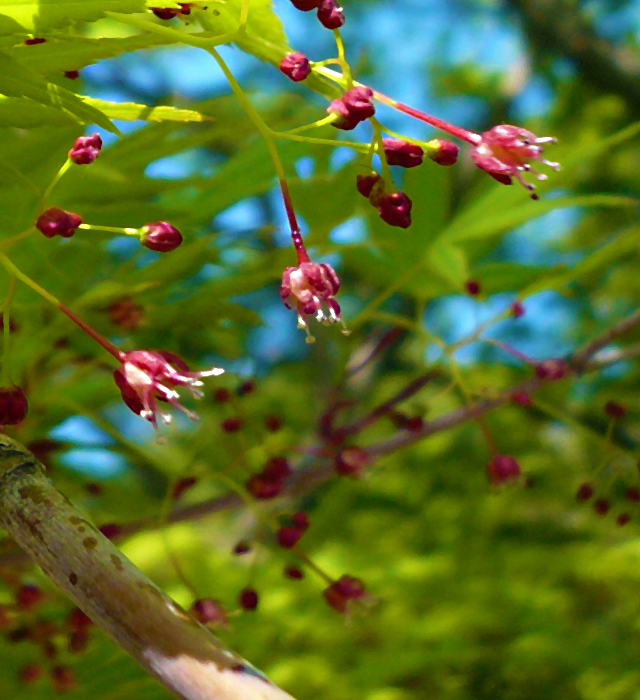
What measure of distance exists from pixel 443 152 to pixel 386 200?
4cm

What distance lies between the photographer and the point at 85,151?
503mm

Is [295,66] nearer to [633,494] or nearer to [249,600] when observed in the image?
[249,600]

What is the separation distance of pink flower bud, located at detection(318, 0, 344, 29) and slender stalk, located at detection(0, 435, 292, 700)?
0.97 ft

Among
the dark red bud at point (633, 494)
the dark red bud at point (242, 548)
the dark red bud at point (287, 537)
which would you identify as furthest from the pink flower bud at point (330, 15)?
the dark red bud at point (633, 494)

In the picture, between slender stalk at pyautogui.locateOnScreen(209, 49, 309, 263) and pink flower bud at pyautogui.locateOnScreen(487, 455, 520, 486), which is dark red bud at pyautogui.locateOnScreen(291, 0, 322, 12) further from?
pink flower bud at pyautogui.locateOnScreen(487, 455, 520, 486)

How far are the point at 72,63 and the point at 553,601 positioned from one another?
0.95 metres

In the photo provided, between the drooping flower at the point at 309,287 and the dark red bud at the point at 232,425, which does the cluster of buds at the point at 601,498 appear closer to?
the dark red bud at the point at 232,425

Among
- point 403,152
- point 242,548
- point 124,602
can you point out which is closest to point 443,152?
point 403,152

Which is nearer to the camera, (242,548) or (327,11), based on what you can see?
(327,11)

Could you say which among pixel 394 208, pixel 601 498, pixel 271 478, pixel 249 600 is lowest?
pixel 249 600

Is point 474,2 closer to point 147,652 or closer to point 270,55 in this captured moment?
point 270,55

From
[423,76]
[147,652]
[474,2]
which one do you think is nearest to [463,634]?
[147,652]

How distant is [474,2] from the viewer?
3.58 m

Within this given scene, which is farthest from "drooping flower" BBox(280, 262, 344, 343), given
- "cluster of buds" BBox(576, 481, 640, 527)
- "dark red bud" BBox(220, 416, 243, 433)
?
"cluster of buds" BBox(576, 481, 640, 527)
